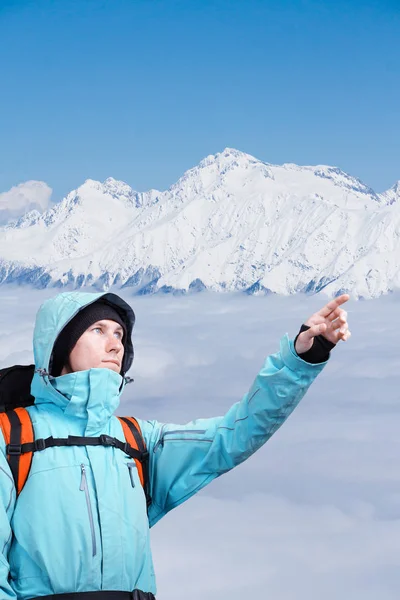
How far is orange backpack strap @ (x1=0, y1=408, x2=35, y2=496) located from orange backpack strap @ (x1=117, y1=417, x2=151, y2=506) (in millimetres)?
756

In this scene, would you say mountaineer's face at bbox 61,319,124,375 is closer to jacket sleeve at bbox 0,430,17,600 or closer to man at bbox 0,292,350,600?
man at bbox 0,292,350,600

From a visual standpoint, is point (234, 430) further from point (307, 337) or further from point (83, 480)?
point (83, 480)

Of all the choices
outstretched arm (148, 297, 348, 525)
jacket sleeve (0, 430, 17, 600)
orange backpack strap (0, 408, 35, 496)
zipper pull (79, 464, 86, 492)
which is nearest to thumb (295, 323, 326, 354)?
outstretched arm (148, 297, 348, 525)

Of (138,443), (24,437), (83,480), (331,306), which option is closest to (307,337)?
(331,306)

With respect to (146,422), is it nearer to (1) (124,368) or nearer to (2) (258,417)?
(1) (124,368)

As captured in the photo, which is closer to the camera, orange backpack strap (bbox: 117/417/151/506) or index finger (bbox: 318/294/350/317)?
index finger (bbox: 318/294/350/317)

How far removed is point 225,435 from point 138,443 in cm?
64

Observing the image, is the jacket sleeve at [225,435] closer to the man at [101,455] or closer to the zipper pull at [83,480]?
the man at [101,455]

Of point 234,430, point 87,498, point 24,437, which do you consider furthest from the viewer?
point 234,430

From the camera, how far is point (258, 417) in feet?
18.5

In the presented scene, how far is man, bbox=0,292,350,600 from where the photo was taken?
16.8 feet

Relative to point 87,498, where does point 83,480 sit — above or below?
above

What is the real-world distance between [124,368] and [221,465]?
1006 millimetres

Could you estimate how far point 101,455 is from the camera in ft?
17.8
